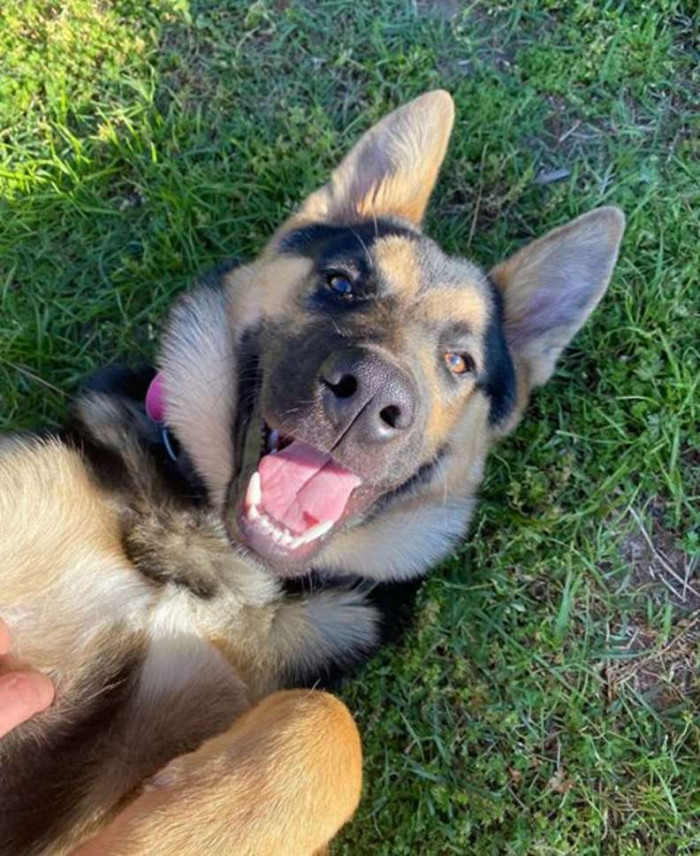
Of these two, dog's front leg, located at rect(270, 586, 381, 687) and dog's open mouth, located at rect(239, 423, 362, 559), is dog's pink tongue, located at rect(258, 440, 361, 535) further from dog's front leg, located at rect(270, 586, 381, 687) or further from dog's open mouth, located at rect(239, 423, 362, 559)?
dog's front leg, located at rect(270, 586, 381, 687)

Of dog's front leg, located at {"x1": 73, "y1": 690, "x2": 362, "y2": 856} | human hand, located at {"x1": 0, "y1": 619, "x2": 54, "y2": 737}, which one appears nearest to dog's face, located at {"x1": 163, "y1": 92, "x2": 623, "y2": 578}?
dog's front leg, located at {"x1": 73, "y1": 690, "x2": 362, "y2": 856}

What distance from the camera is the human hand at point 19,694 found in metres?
2.85

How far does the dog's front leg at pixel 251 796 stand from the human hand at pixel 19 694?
495 millimetres

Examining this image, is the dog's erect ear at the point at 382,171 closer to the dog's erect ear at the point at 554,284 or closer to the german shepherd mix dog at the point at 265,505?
the german shepherd mix dog at the point at 265,505

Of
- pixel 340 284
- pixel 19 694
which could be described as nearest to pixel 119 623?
pixel 19 694

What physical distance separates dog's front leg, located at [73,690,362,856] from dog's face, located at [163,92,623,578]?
0.70 meters

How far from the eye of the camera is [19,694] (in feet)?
9.59

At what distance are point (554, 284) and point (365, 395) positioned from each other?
156 centimetres

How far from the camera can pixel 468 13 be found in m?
5.21

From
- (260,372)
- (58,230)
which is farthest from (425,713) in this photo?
(58,230)

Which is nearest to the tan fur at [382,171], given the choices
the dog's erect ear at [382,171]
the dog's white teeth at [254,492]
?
the dog's erect ear at [382,171]

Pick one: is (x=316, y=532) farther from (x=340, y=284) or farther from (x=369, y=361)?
(x=340, y=284)

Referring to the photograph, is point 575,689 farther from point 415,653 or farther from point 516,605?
point 415,653

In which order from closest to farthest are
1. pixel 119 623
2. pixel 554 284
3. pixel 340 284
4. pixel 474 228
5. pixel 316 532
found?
1. pixel 119 623
2. pixel 316 532
3. pixel 340 284
4. pixel 554 284
5. pixel 474 228
